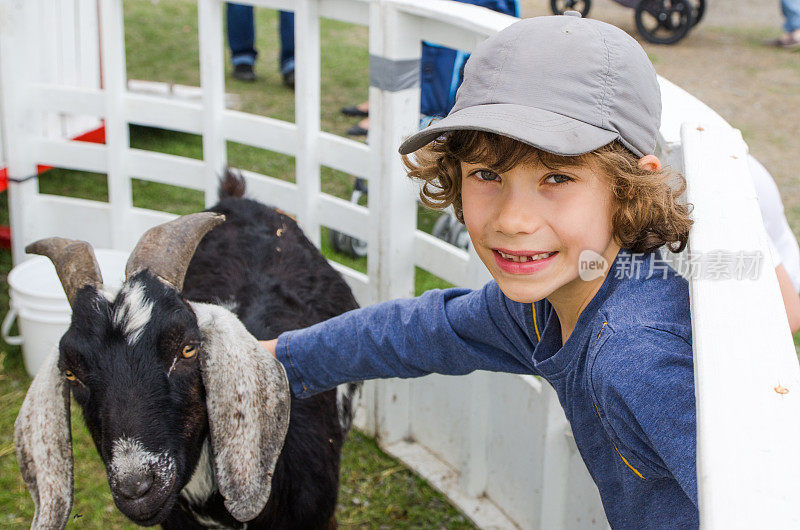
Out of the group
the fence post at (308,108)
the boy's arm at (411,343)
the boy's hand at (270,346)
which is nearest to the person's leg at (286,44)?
the fence post at (308,108)

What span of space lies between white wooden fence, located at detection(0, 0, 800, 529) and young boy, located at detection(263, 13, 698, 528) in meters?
0.13

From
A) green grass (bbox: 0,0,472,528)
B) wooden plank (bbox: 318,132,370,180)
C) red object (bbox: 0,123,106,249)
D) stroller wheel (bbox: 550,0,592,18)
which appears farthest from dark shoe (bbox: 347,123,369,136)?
stroller wheel (bbox: 550,0,592,18)

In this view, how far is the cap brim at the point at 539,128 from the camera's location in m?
1.40

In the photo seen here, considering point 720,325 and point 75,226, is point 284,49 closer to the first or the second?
point 75,226

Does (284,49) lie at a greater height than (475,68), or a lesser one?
lesser

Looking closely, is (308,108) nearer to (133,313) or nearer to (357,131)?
(133,313)

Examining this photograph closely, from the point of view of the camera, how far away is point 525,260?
158 centimetres

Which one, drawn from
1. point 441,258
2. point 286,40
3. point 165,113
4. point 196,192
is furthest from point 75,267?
point 286,40

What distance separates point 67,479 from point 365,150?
1841 millimetres

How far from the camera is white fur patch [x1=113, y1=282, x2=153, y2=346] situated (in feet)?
6.81

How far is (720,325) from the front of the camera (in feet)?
3.62

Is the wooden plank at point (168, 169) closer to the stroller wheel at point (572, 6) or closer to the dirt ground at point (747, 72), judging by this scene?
the dirt ground at point (747, 72)

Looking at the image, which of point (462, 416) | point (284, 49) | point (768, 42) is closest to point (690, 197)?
point (462, 416)

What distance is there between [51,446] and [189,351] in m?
0.44
